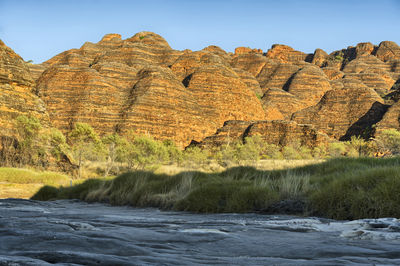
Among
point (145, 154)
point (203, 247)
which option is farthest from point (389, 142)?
point (203, 247)

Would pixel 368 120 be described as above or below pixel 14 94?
above

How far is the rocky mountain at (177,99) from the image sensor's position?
59.4m

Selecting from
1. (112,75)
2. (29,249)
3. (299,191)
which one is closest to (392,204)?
(299,191)

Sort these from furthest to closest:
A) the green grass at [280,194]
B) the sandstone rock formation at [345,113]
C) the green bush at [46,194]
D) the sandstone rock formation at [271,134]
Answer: the sandstone rock formation at [345,113]
the sandstone rock formation at [271,134]
the green bush at [46,194]
the green grass at [280,194]

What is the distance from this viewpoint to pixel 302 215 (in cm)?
762

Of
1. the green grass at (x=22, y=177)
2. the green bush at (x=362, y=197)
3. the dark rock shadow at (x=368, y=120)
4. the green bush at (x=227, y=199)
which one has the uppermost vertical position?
the dark rock shadow at (x=368, y=120)

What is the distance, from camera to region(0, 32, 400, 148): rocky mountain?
195 ft

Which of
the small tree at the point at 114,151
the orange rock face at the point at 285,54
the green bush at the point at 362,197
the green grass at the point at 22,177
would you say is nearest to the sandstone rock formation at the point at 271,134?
the small tree at the point at 114,151

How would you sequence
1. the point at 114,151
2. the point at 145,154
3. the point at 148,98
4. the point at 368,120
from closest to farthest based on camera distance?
1. the point at 114,151
2. the point at 145,154
3. the point at 148,98
4. the point at 368,120

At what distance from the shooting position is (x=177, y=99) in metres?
66.7

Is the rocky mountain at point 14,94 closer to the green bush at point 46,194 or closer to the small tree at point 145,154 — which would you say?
the small tree at point 145,154

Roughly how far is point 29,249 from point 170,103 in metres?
62.3

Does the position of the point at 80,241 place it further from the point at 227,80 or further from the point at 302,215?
the point at 227,80

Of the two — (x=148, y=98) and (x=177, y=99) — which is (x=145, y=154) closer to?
(x=148, y=98)
